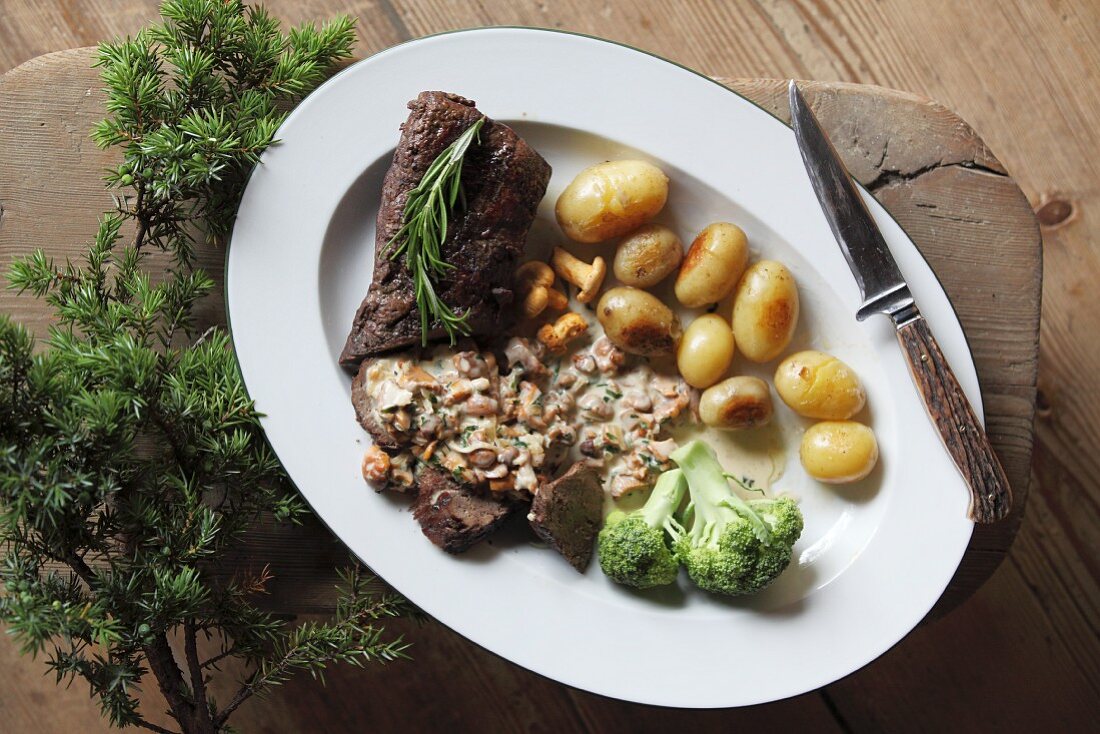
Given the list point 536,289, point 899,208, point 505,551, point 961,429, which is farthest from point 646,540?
point 899,208

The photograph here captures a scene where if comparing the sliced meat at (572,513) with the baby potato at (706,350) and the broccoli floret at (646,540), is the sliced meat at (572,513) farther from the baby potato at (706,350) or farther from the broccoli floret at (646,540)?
the baby potato at (706,350)

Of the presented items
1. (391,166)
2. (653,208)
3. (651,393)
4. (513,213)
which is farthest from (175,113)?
(651,393)

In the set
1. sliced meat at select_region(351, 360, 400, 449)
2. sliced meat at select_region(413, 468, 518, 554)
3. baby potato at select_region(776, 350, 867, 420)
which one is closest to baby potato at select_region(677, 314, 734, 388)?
baby potato at select_region(776, 350, 867, 420)

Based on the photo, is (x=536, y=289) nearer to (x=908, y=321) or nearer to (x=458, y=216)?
(x=458, y=216)

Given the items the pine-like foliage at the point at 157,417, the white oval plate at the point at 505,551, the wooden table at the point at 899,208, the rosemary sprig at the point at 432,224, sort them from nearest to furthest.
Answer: the pine-like foliage at the point at 157,417
the rosemary sprig at the point at 432,224
the white oval plate at the point at 505,551
the wooden table at the point at 899,208

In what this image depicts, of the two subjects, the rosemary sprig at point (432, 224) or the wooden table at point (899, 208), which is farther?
the wooden table at point (899, 208)

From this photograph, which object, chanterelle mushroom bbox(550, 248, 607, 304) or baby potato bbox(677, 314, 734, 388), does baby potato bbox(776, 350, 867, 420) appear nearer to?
baby potato bbox(677, 314, 734, 388)

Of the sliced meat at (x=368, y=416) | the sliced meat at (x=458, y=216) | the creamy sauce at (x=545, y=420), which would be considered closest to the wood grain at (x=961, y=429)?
the creamy sauce at (x=545, y=420)
